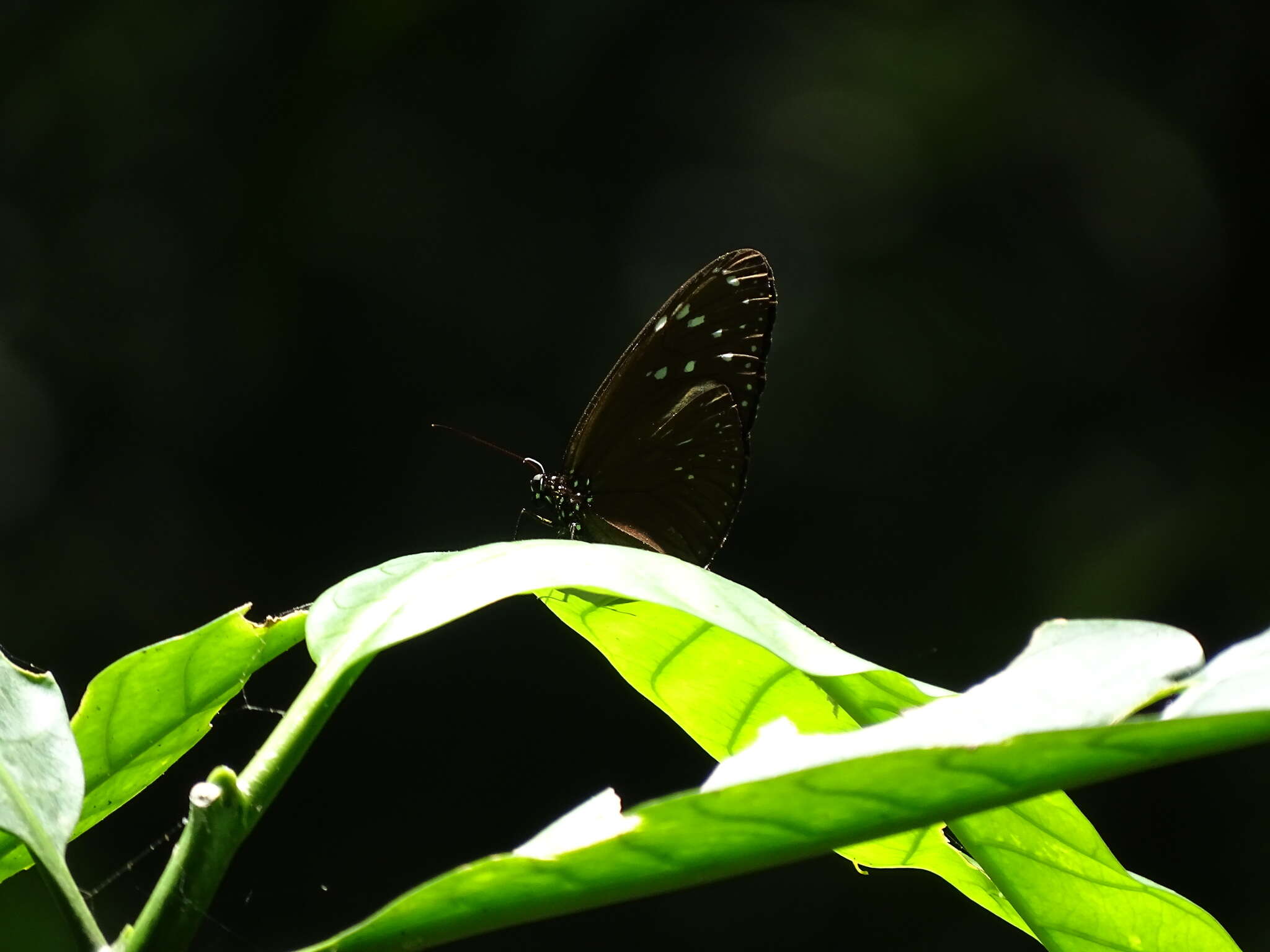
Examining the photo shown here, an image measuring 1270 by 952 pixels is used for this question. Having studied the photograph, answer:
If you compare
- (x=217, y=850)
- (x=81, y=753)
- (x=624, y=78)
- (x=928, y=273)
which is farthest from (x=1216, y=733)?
(x=624, y=78)

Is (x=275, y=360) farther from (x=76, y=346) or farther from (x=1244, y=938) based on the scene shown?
(x=1244, y=938)

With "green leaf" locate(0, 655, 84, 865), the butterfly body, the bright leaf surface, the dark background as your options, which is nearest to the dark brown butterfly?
the butterfly body

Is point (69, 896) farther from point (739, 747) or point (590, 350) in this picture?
point (590, 350)

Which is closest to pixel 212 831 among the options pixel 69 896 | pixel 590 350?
pixel 69 896

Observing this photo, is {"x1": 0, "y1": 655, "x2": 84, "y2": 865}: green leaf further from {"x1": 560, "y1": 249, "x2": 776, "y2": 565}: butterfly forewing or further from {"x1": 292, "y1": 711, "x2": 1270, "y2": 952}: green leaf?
{"x1": 560, "y1": 249, "x2": 776, "y2": 565}: butterfly forewing

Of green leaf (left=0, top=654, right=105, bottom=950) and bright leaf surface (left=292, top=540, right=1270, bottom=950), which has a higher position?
bright leaf surface (left=292, top=540, right=1270, bottom=950)

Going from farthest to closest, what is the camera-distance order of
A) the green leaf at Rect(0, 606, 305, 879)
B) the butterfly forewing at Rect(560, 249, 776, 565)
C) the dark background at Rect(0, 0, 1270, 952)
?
the dark background at Rect(0, 0, 1270, 952) → the butterfly forewing at Rect(560, 249, 776, 565) → the green leaf at Rect(0, 606, 305, 879)

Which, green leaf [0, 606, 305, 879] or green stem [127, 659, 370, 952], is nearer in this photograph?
green stem [127, 659, 370, 952]
